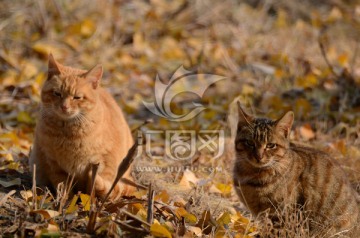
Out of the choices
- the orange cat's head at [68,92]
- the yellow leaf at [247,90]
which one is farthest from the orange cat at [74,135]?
the yellow leaf at [247,90]

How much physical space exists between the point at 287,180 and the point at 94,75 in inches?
58.3

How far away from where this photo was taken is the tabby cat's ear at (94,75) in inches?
162

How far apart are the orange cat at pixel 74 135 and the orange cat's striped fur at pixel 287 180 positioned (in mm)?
863

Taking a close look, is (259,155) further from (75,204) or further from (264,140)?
(75,204)

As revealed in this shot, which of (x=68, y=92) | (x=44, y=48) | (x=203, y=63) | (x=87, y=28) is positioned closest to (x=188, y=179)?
(x=68, y=92)

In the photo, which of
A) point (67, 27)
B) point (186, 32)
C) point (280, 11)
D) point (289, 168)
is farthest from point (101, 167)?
point (280, 11)

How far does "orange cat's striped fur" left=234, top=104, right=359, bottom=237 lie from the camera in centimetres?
389

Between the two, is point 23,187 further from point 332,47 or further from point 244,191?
point 332,47

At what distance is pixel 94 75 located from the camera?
4156 mm

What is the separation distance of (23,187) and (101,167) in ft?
1.71

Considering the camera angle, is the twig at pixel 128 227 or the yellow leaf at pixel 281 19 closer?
the twig at pixel 128 227

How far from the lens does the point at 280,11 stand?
30.5 ft

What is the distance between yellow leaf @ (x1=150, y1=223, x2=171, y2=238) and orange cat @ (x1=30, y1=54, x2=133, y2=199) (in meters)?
0.94

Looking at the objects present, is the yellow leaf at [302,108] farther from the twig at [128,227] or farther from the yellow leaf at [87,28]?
the twig at [128,227]
